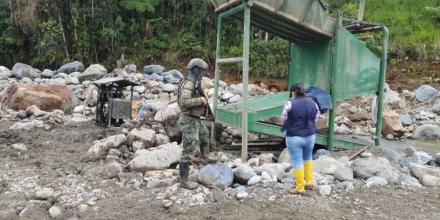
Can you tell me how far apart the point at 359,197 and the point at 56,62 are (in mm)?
18079

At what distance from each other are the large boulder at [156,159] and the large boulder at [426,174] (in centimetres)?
335

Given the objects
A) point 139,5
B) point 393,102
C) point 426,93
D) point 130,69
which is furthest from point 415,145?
point 139,5

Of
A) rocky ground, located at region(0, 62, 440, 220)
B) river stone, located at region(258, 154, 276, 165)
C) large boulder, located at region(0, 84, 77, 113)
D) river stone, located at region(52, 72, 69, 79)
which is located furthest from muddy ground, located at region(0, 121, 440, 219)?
river stone, located at region(52, 72, 69, 79)

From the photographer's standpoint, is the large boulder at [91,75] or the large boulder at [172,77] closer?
the large boulder at [172,77]

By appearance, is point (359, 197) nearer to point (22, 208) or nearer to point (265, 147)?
point (265, 147)

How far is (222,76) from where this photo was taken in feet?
63.4

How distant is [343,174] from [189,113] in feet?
7.02

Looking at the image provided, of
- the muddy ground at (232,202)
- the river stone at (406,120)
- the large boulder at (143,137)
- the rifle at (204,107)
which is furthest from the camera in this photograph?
the river stone at (406,120)

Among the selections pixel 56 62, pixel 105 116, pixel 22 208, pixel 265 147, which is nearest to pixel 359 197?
pixel 265 147

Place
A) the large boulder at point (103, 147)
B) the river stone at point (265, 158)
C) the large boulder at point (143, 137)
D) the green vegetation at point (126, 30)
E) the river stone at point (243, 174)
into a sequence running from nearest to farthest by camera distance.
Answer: the river stone at point (243, 174) < the river stone at point (265, 158) < the large boulder at point (103, 147) < the large boulder at point (143, 137) < the green vegetation at point (126, 30)

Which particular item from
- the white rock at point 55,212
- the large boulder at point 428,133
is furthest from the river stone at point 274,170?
the large boulder at point 428,133

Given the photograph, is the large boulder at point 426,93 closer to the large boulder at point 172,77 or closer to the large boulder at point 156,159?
the large boulder at point 172,77

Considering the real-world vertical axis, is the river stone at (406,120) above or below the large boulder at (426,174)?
above

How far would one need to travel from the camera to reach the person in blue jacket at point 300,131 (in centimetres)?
555
